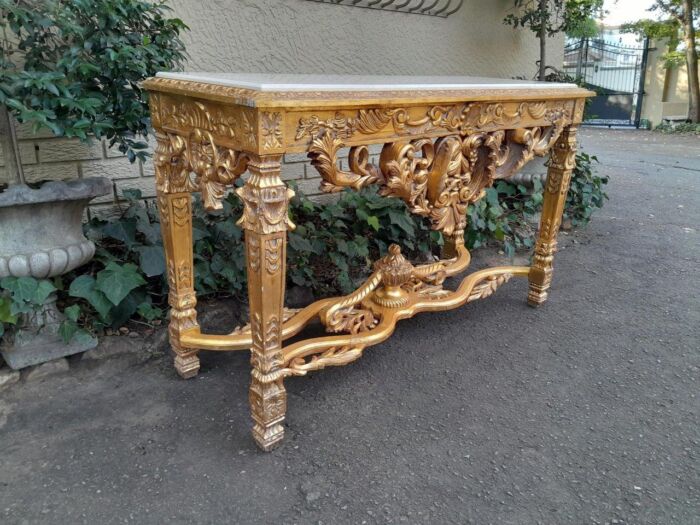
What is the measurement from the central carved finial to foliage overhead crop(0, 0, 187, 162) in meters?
1.11

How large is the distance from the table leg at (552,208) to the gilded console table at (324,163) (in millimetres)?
10

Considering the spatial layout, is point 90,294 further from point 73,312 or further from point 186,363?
point 186,363

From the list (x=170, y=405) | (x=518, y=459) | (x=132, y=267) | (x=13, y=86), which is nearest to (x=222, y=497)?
(x=170, y=405)

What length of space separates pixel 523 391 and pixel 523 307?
0.82 m

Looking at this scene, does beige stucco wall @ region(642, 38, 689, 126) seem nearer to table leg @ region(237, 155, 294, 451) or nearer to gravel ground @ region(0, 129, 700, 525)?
gravel ground @ region(0, 129, 700, 525)

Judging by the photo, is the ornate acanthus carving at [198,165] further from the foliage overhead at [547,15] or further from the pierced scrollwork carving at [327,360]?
the foliage overhead at [547,15]

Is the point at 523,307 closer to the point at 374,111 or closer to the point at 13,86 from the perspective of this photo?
the point at 374,111

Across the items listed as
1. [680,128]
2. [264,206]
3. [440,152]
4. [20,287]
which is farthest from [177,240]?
[680,128]

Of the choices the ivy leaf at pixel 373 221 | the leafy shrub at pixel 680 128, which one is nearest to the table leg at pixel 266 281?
the ivy leaf at pixel 373 221

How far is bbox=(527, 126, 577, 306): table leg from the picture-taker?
101 inches

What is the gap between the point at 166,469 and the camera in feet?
5.41

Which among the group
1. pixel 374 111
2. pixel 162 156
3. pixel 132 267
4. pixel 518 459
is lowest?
pixel 518 459

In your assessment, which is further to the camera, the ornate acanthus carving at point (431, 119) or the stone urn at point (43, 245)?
the stone urn at point (43, 245)

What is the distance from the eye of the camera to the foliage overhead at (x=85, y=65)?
1.86 m
